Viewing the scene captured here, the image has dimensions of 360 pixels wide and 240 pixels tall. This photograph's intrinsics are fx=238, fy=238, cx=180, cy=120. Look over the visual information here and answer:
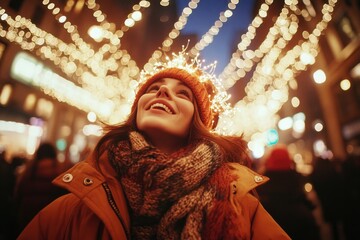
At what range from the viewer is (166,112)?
206 cm

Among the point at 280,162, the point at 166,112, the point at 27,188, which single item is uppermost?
the point at 166,112

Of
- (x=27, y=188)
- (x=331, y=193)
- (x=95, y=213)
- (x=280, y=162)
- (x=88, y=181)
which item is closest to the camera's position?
(x=95, y=213)

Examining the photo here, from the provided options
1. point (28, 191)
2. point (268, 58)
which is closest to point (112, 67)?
point (268, 58)

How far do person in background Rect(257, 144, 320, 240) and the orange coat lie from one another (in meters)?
2.09

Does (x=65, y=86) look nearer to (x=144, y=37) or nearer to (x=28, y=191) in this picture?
(x=28, y=191)

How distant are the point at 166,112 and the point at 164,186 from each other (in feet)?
2.06

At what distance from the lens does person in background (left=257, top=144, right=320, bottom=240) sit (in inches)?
139

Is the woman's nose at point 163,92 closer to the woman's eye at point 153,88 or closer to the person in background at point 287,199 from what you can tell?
the woman's eye at point 153,88

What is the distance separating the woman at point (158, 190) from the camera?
5.20 feet

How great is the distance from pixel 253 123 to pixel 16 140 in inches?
955

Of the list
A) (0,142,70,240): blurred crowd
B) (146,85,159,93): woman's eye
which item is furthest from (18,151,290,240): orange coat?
(0,142,70,240): blurred crowd

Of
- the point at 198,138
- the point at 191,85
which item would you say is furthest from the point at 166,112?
the point at 191,85

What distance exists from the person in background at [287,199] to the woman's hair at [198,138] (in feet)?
5.16

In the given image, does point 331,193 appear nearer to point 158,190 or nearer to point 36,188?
point 158,190
